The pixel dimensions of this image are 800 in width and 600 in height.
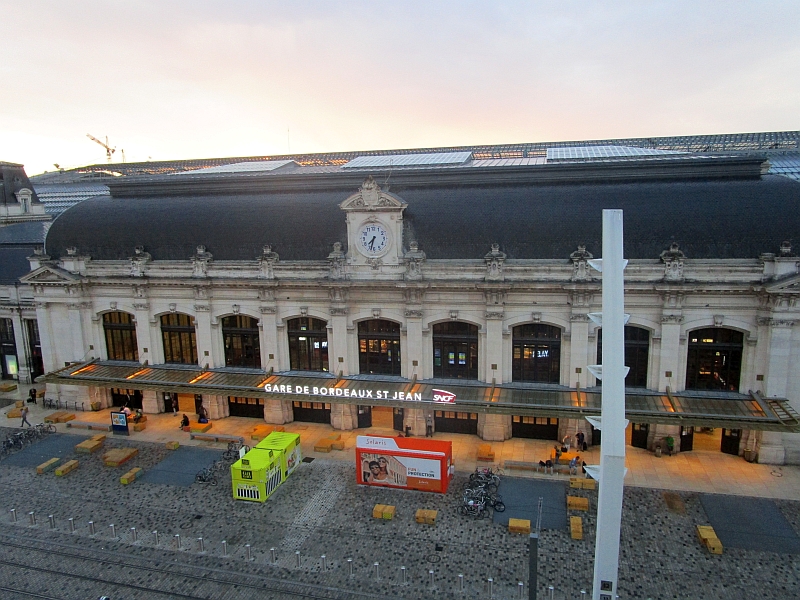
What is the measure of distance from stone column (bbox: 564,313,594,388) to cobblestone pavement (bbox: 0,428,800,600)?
866cm

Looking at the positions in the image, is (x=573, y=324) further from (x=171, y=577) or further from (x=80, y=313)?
(x=80, y=313)

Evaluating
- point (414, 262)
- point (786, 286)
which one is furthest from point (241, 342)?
point (786, 286)

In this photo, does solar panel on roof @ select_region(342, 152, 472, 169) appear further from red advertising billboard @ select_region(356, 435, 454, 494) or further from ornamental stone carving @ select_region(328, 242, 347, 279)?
red advertising billboard @ select_region(356, 435, 454, 494)

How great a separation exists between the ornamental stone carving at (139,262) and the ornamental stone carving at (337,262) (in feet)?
55.1

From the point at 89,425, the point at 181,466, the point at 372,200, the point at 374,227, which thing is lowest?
the point at 181,466

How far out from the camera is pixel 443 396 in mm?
39281

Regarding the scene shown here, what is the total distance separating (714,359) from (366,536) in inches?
1066

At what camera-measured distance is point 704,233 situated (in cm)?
3784

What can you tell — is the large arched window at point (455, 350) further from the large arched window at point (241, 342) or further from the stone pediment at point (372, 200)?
the large arched window at point (241, 342)

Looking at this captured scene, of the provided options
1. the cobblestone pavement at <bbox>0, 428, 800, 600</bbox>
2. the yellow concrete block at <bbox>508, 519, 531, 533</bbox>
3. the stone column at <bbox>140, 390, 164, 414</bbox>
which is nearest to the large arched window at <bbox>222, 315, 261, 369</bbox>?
the stone column at <bbox>140, 390, 164, 414</bbox>

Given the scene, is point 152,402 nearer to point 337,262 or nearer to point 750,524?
point 337,262

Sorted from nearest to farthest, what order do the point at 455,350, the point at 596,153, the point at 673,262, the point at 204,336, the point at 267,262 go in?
the point at 673,262 → the point at 455,350 → the point at 267,262 → the point at 204,336 → the point at 596,153

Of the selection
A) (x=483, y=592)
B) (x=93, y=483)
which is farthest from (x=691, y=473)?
(x=93, y=483)

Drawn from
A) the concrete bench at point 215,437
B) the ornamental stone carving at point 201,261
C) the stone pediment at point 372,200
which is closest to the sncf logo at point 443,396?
the stone pediment at point 372,200
